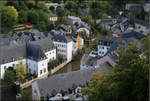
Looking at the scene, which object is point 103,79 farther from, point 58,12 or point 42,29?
point 58,12

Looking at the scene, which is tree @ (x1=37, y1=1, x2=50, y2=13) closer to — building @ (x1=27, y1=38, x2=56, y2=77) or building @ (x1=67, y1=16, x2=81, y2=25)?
building @ (x1=67, y1=16, x2=81, y2=25)

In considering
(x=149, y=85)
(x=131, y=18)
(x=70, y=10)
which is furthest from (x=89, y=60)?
(x=70, y=10)

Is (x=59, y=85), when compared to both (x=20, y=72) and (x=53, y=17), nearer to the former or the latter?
(x=20, y=72)

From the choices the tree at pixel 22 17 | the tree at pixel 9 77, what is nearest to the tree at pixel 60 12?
the tree at pixel 22 17

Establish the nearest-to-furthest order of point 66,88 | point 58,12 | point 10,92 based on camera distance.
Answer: point 66,88
point 10,92
point 58,12

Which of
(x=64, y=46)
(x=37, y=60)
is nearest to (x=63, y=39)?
(x=64, y=46)

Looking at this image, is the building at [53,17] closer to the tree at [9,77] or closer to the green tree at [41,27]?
the green tree at [41,27]

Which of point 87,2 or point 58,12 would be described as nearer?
point 58,12
